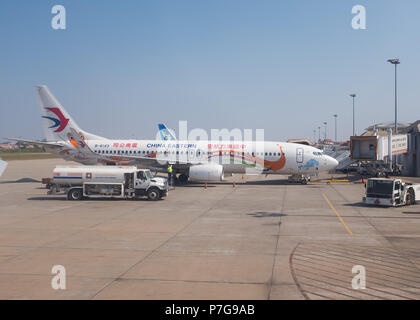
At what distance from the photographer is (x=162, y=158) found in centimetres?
3934

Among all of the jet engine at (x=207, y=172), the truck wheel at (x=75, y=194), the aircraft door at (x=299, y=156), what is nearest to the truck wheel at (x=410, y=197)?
the aircraft door at (x=299, y=156)

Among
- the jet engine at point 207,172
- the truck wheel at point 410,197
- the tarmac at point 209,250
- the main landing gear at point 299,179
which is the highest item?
the jet engine at point 207,172

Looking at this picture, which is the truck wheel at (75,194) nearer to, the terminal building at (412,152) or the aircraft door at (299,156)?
the aircraft door at (299,156)

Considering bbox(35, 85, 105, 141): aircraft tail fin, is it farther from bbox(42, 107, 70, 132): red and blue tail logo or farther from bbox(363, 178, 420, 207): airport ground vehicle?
bbox(363, 178, 420, 207): airport ground vehicle

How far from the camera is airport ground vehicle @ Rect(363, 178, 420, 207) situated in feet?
82.4

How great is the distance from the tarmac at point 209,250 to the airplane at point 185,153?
11497 mm

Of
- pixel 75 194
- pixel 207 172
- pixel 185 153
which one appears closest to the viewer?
pixel 75 194

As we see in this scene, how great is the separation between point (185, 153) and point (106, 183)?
12631mm

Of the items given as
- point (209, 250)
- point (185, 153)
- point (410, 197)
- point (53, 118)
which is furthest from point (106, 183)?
point (410, 197)

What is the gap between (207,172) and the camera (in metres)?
36.0

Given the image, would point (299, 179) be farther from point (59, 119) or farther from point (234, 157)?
point (59, 119)

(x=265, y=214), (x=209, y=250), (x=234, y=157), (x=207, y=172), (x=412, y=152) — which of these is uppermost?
(x=412, y=152)

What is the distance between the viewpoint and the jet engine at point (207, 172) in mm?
35875

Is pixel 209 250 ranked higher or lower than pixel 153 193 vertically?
lower
